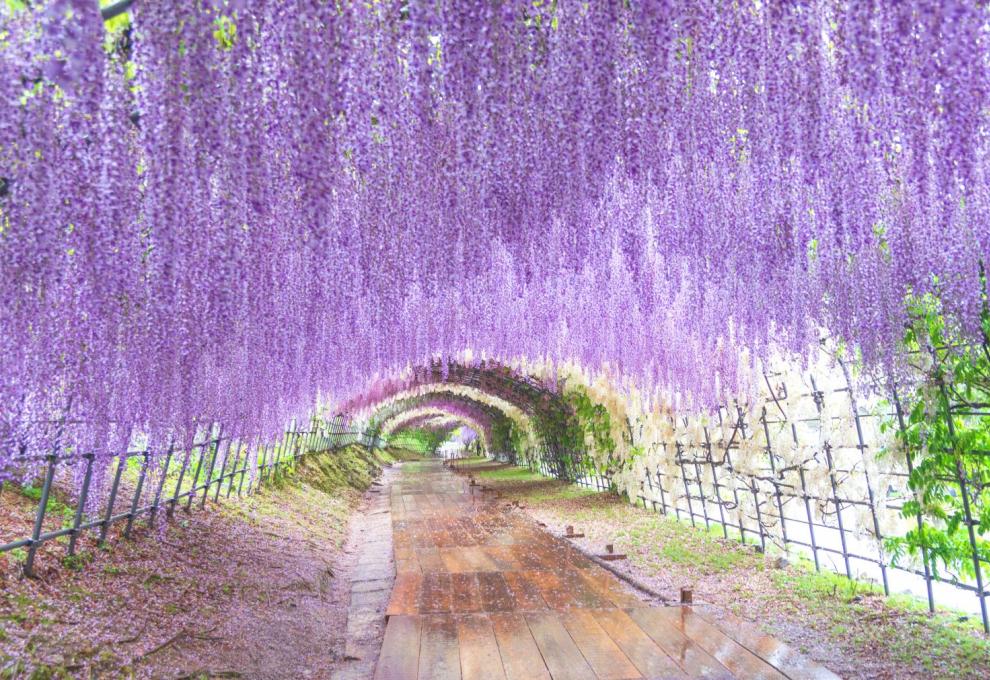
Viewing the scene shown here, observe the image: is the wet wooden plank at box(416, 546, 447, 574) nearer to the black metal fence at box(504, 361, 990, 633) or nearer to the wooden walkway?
the wooden walkway

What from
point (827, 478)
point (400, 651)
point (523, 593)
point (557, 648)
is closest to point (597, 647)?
point (557, 648)

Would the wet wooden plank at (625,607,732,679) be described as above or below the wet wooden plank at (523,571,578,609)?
below

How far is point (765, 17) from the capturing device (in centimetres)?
282

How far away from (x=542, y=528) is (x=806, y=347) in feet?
15.6

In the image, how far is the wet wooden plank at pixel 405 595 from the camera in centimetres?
535

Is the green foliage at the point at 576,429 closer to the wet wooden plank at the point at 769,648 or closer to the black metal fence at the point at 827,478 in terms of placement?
the black metal fence at the point at 827,478

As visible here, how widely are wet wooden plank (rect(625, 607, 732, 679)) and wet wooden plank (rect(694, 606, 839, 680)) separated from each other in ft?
0.98

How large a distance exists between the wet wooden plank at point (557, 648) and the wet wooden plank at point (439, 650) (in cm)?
51

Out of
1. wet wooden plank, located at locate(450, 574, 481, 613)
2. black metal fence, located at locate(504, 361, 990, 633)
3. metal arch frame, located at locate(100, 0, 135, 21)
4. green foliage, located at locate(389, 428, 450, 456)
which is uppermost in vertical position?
green foliage, located at locate(389, 428, 450, 456)

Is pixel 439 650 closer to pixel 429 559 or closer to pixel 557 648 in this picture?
pixel 557 648

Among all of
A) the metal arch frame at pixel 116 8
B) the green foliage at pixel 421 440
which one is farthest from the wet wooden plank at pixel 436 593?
the green foliage at pixel 421 440

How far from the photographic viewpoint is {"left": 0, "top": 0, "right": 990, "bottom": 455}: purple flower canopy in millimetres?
2189

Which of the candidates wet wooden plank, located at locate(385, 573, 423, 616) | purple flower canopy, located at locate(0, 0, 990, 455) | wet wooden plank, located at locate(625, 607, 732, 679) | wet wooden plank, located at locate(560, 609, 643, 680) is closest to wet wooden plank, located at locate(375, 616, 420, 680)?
wet wooden plank, located at locate(385, 573, 423, 616)

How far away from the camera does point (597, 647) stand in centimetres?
437
